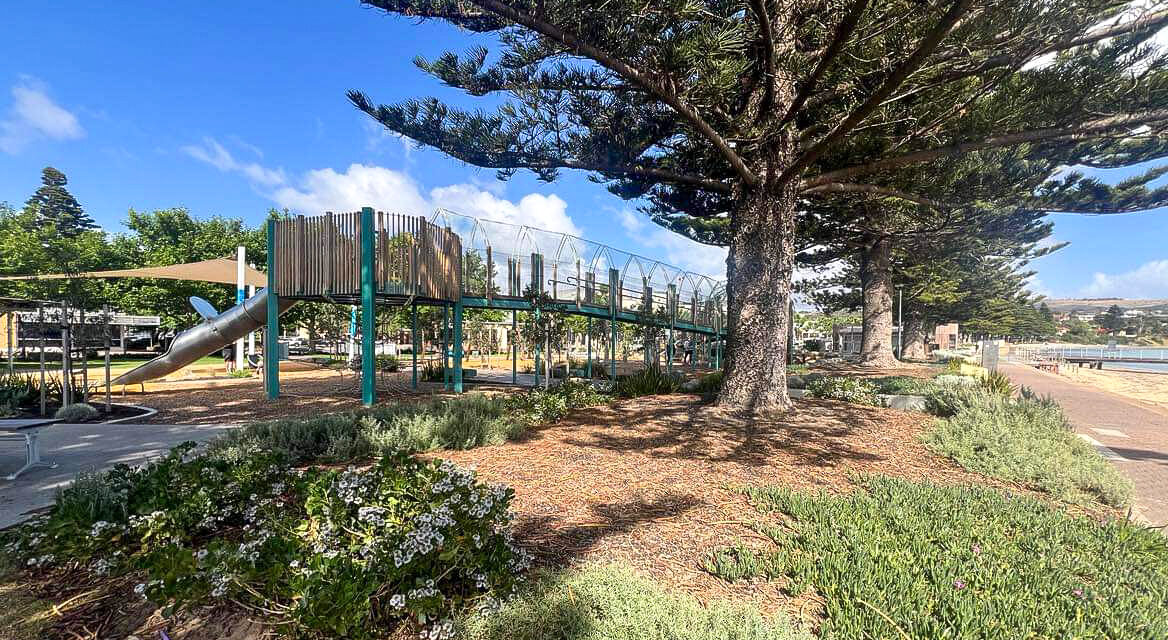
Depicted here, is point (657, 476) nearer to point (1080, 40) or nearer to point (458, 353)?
point (1080, 40)

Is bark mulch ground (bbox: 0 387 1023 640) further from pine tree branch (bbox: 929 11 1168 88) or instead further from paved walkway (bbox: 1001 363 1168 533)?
pine tree branch (bbox: 929 11 1168 88)

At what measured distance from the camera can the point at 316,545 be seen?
2.21 metres

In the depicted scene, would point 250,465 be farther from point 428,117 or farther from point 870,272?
point 870,272

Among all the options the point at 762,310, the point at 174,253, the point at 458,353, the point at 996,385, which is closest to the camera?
the point at 762,310

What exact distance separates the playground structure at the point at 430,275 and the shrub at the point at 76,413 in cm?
251

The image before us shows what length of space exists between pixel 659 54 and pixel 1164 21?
493 cm

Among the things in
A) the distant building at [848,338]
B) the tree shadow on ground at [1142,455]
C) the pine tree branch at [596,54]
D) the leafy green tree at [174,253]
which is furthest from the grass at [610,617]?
the distant building at [848,338]

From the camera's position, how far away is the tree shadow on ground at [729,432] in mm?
5012

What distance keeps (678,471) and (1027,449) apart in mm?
3769

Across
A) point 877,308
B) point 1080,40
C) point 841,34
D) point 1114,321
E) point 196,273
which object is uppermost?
point 1080,40

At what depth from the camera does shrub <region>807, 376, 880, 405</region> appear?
324 inches

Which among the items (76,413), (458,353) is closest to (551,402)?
(458,353)

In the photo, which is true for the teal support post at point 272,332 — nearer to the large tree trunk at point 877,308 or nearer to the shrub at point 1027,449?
the shrub at point 1027,449

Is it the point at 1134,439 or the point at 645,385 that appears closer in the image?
the point at 1134,439
